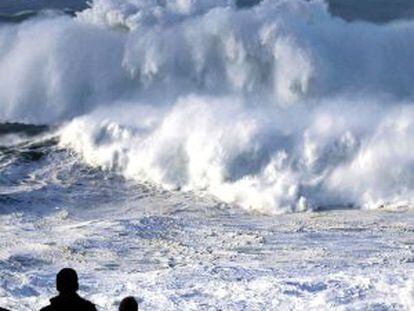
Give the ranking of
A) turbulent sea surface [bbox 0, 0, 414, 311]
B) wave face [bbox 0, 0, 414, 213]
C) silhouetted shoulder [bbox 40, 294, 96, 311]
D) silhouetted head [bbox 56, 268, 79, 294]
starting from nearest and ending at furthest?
1. silhouetted head [bbox 56, 268, 79, 294]
2. silhouetted shoulder [bbox 40, 294, 96, 311]
3. turbulent sea surface [bbox 0, 0, 414, 311]
4. wave face [bbox 0, 0, 414, 213]

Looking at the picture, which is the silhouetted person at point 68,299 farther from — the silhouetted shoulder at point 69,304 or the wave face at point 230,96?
the wave face at point 230,96

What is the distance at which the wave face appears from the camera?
17.9m

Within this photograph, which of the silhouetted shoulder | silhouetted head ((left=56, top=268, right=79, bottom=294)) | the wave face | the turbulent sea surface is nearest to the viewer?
silhouetted head ((left=56, top=268, right=79, bottom=294))

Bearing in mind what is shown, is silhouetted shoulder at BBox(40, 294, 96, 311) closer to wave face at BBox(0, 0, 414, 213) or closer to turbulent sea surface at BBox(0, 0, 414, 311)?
turbulent sea surface at BBox(0, 0, 414, 311)

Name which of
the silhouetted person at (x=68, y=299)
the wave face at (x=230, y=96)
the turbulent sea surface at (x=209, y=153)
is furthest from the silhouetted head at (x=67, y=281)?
the wave face at (x=230, y=96)

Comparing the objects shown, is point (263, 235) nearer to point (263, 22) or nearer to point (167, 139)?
point (167, 139)

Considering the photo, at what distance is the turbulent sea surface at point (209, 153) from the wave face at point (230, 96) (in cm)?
4

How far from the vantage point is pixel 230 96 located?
21.4m

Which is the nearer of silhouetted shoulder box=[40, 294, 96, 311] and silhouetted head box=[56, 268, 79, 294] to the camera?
silhouetted head box=[56, 268, 79, 294]

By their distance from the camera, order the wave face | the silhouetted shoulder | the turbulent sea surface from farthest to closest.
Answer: the wave face → the turbulent sea surface → the silhouetted shoulder

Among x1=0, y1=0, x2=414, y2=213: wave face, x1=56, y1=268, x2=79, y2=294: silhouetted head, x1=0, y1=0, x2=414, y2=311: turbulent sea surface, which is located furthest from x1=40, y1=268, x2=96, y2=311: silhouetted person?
x1=0, y1=0, x2=414, y2=213: wave face

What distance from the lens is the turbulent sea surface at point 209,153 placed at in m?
13.0

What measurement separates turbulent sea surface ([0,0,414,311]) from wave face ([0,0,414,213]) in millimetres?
45

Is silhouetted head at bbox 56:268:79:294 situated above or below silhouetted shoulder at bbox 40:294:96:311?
above
